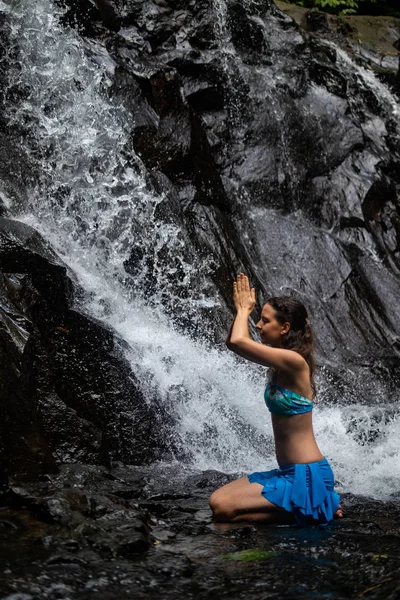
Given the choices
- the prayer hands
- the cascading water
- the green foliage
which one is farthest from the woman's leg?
the green foliage

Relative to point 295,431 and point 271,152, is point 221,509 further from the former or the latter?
point 271,152

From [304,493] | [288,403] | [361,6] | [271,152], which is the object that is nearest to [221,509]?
[304,493]

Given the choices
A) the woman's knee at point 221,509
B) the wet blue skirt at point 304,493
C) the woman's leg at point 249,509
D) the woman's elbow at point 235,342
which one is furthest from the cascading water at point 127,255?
the woman's elbow at point 235,342

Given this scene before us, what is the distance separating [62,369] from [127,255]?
319 centimetres

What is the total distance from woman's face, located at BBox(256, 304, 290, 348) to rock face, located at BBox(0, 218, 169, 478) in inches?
66.0

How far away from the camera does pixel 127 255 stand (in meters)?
9.35

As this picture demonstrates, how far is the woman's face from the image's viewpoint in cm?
490

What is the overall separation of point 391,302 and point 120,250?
476 centimetres

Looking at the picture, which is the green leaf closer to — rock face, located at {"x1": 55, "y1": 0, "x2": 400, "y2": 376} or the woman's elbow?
the woman's elbow

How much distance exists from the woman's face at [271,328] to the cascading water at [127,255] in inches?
75.7

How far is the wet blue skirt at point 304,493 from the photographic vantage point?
15.4ft

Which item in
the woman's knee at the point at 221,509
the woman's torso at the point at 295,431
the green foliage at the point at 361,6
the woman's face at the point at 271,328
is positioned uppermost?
the green foliage at the point at 361,6

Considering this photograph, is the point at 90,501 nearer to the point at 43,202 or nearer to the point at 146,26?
the point at 43,202

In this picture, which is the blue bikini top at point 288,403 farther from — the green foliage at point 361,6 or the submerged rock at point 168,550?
the green foliage at point 361,6
